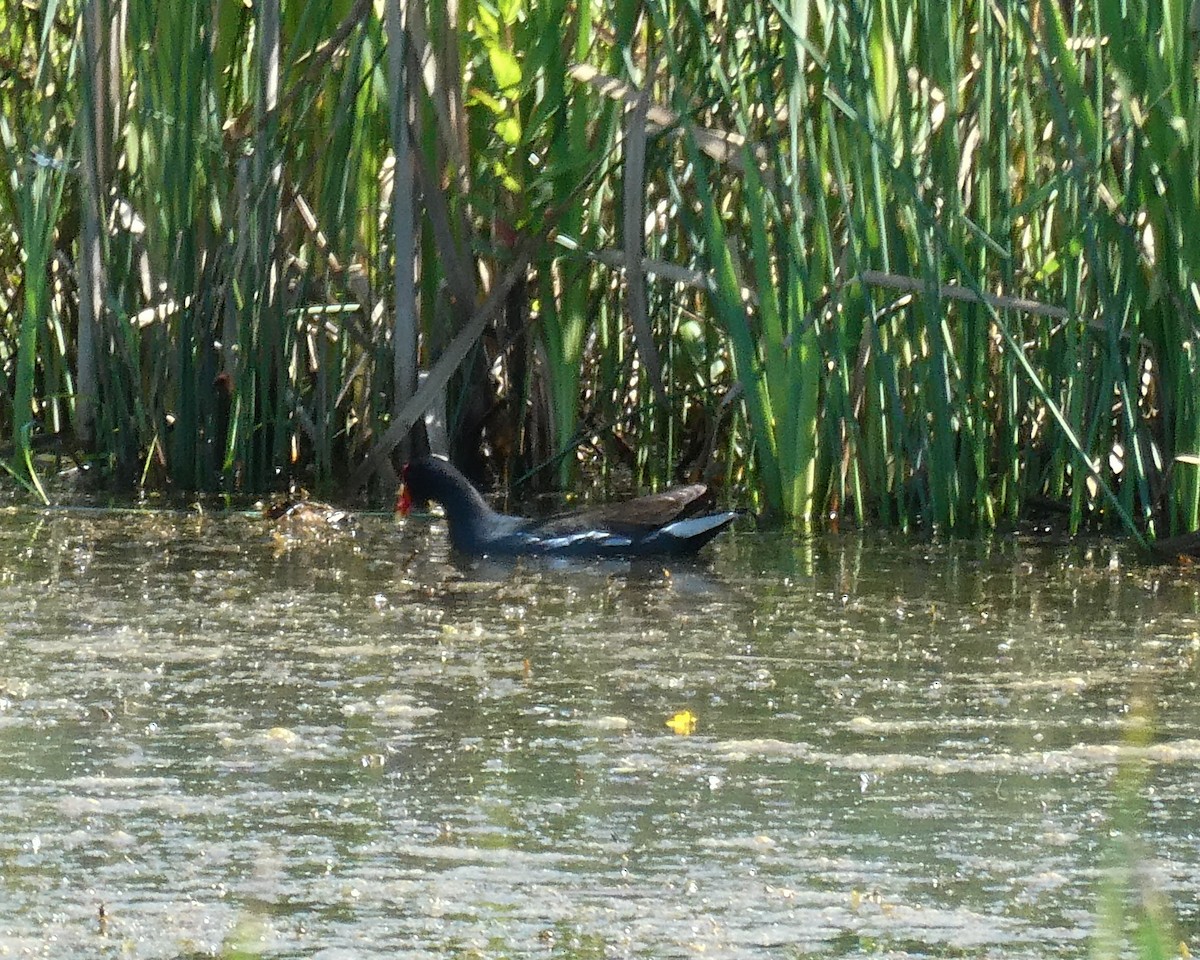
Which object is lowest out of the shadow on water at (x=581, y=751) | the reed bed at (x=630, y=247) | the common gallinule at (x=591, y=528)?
the shadow on water at (x=581, y=751)

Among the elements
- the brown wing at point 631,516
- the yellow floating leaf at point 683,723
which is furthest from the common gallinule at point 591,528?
the yellow floating leaf at point 683,723

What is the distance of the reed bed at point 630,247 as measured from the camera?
5586 mm

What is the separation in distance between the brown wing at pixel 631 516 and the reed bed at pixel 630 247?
0.29 metres

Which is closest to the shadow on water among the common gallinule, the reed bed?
the common gallinule

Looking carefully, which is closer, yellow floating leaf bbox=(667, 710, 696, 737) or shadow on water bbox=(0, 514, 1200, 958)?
shadow on water bbox=(0, 514, 1200, 958)

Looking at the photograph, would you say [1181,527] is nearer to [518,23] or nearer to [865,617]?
[865,617]

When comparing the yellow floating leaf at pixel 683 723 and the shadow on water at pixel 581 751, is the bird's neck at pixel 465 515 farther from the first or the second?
the yellow floating leaf at pixel 683 723

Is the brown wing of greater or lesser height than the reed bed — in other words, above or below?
below

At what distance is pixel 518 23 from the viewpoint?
6.55m

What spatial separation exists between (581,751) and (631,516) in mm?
2629

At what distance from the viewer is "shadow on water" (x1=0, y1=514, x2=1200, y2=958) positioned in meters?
2.71

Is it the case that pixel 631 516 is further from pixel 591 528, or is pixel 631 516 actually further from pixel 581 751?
pixel 581 751

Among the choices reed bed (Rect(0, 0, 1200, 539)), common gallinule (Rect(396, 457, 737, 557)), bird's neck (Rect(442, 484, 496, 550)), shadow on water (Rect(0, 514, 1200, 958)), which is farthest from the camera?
bird's neck (Rect(442, 484, 496, 550))

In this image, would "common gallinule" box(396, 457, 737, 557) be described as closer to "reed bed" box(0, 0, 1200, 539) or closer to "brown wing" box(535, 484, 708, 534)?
"brown wing" box(535, 484, 708, 534)
